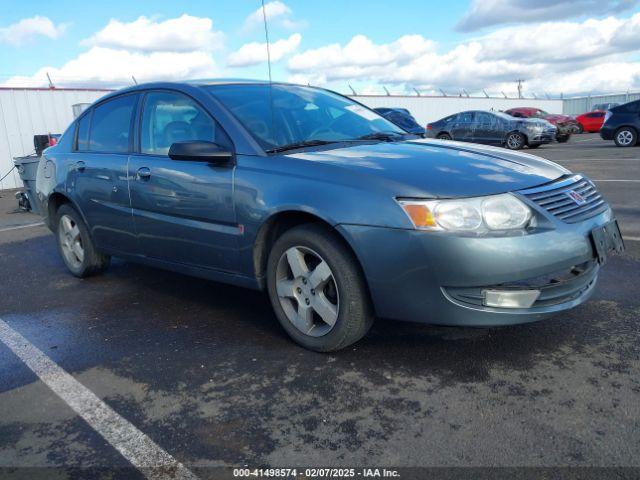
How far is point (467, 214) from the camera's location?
272cm

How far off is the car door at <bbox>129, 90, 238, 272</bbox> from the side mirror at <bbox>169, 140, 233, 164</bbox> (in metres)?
0.08

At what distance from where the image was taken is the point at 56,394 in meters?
2.94

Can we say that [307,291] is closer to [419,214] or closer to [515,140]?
[419,214]

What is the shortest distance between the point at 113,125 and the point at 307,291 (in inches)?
94.4

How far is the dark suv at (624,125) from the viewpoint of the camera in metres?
16.6

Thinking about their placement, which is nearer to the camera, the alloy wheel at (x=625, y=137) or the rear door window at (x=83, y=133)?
the rear door window at (x=83, y=133)

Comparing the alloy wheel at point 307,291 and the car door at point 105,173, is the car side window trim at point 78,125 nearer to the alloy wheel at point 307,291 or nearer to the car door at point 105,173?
the car door at point 105,173

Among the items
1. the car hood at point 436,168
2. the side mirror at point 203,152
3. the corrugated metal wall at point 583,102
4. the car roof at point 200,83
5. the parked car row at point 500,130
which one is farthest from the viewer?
the corrugated metal wall at point 583,102

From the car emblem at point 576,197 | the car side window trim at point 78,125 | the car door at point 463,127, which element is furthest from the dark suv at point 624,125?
the car side window trim at point 78,125

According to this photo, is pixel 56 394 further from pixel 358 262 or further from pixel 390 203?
pixel 390 203

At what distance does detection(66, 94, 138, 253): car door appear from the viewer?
4.27 meters

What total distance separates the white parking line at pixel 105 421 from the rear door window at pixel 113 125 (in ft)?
5.36

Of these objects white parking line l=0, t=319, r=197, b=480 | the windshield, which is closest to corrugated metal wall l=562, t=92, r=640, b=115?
the windshield

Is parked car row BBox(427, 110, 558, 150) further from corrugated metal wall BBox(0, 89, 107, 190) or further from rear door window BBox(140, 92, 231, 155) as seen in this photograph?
rear door window BBox(140, 92, 231, 155)
